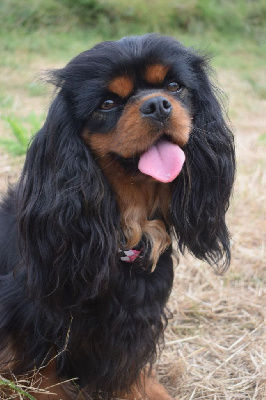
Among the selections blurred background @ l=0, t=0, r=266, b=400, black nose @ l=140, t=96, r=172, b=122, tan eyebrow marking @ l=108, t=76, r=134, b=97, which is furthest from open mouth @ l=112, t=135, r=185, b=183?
blurred background @ l=0, t=0, r=266, b=400

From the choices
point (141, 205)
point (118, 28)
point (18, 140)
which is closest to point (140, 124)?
point (141, 205)

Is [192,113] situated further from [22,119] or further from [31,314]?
[22,119]

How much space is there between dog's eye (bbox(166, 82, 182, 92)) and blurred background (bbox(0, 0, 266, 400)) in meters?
0.34

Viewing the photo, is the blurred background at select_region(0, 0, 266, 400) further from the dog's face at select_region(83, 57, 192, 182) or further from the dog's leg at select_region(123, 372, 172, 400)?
the dog's face at select_region(83, 57, 192, 182)

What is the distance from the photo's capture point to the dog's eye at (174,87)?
2104mm

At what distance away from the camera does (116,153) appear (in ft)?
6.62

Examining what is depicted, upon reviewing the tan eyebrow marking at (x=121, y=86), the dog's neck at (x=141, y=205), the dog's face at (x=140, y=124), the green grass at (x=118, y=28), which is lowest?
the green grass at (x=118, y=28)

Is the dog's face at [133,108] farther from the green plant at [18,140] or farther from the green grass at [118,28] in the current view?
the green grass at [118,28]

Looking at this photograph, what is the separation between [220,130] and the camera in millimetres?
2283

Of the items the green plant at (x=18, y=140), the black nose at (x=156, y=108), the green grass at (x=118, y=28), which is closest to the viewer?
the black nose at (x=156, y=108)

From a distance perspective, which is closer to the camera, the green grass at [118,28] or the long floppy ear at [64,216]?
the long floppy ear at [64,216]

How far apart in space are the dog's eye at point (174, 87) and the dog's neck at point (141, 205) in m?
0.36

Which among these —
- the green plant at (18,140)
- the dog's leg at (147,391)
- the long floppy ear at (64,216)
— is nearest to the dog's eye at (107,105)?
the long floppy ear at (64,216)

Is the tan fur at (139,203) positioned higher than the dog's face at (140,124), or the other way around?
the dog's face at (140,124)
